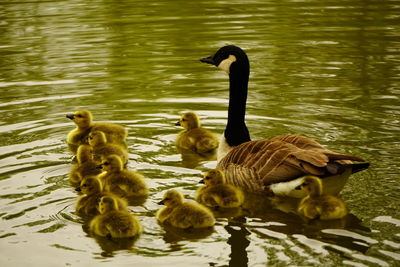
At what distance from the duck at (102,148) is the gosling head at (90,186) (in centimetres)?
125

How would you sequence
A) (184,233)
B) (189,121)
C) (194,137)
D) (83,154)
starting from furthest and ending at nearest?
(189,121)
(194,137)
(83,154)
(184,233)

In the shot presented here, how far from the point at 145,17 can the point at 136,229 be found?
13504 mm

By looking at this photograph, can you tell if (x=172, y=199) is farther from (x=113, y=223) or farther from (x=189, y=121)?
(x=189, y=121)

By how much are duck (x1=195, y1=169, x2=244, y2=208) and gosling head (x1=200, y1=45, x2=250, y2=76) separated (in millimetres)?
1640

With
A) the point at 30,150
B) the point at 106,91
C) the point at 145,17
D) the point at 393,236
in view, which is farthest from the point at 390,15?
the point at 393,236

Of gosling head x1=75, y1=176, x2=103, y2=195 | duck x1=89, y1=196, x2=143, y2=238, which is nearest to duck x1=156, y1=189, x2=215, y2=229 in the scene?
duck x1=89, y1=196, x2=143, y2=238

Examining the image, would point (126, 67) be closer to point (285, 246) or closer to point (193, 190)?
point (193, 190)

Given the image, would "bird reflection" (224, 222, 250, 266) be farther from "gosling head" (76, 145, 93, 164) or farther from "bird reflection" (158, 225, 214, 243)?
"gosling head" (76, 145, 93, 164)

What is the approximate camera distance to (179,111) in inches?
439

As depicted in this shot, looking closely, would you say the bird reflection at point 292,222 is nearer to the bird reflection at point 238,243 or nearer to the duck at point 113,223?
the bird reflection at point 238,243

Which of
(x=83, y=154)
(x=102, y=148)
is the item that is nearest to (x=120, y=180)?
(x=83, y=154)

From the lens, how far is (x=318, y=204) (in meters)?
6.90

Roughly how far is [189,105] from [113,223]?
5035 millimetres

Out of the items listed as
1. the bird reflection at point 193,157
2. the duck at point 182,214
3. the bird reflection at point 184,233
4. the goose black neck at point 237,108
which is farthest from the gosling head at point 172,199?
the bird reflection at point 193,157
